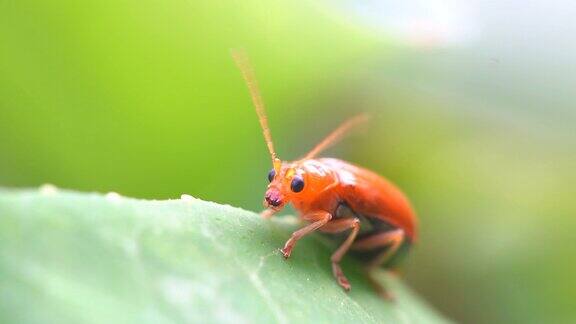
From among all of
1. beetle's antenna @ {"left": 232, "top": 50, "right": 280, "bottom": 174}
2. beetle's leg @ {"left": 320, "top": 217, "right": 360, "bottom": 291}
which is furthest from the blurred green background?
beetle's leg @ {"left": 320, "top": 217, "right": 360, "bottom": 291}

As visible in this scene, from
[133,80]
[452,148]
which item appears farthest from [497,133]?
[133,80]

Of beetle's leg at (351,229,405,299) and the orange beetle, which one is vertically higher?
the orange beetle

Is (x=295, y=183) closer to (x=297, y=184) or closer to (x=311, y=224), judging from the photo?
(x=297, y=184)

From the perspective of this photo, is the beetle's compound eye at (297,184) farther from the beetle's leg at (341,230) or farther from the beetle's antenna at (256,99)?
the beetle's leg at (341,230)

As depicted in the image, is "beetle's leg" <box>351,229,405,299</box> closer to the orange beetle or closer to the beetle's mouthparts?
the orange beetle

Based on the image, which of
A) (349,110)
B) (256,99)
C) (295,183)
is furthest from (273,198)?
(349,110)

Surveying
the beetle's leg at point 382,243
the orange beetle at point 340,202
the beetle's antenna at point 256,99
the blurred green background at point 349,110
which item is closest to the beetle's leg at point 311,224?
the orange beetle at point 340,202
